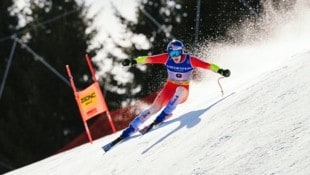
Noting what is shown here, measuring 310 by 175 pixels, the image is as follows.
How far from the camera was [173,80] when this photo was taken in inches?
329

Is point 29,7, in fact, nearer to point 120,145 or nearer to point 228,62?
point 228,62

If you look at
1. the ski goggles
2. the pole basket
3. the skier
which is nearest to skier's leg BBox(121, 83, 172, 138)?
the skier

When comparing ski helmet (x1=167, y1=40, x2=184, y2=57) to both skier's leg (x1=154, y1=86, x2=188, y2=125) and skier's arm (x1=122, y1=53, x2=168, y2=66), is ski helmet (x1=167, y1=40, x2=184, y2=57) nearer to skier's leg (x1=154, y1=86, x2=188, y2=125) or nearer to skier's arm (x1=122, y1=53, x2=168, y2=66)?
skier's arm (x1=122, y1=53, x2=168, y2=66)

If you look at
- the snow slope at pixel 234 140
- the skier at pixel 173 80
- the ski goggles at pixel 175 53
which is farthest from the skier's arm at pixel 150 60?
the snow slope at pixel 234 140

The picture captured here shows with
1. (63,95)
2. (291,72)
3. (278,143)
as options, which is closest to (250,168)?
(278,143)

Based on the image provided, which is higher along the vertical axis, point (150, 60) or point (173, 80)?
point (150, 60)

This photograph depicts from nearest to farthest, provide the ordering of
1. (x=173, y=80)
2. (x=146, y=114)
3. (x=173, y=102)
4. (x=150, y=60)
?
(x=173, y=102)
(x=146, y=114)
(x=173, y=80)
(x=150, y=60)

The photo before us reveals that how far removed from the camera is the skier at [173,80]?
8.00 meters

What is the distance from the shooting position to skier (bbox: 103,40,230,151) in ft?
26.2

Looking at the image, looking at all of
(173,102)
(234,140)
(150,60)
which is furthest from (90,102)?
(234,140)

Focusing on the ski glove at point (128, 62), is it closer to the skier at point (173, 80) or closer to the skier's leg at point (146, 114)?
the skier at point (173, 80)

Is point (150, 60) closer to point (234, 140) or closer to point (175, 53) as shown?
point (175, 53)

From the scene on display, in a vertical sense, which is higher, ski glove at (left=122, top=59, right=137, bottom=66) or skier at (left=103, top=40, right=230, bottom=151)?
ski glove at (left=122, top=59, right=137, bottom=66)

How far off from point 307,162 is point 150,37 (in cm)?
1932
